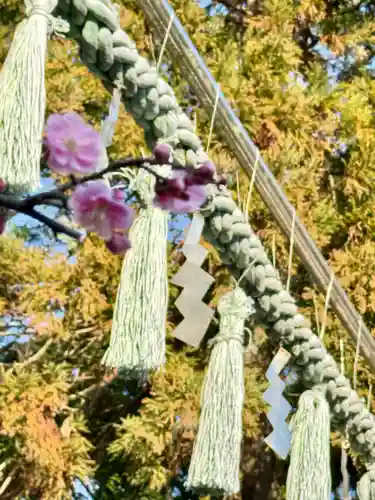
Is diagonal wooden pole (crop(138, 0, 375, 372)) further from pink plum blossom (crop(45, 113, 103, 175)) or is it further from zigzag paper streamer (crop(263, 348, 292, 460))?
pink plum blossom (crop(45, 113, 103, 175))

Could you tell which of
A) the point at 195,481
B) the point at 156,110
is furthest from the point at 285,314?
the point at 156,110

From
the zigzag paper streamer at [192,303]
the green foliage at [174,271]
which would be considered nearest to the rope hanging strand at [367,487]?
the green foliage at [174,271]

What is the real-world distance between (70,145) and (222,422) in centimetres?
79

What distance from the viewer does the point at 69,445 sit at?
2293 mm

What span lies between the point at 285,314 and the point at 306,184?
124cm

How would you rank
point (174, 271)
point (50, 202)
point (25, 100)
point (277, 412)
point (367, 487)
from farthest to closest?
point (174, 271) < point (367, 487) < point (277, 412) < point (25, 100) < point (50, 202)

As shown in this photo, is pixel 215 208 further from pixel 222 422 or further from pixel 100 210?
pixel 100 210

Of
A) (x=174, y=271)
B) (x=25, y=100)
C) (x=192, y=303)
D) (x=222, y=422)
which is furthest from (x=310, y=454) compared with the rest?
(x=174, y=271)

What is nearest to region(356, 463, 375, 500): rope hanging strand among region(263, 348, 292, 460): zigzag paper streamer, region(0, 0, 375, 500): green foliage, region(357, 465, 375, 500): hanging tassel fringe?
region(357, 465, 375, 500): hanging tassel fringe

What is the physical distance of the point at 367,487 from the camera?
1843 millimetres

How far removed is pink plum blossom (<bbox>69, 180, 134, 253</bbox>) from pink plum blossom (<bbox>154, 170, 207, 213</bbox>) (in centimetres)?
3

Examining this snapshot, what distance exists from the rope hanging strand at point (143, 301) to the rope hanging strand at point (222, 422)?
0.68 ft

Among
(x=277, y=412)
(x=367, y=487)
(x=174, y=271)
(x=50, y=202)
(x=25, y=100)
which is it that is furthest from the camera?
(x=174, y=271)

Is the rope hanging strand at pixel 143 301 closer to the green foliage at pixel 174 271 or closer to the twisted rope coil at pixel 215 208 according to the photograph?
the twisted rope coil at pixel 215 208
